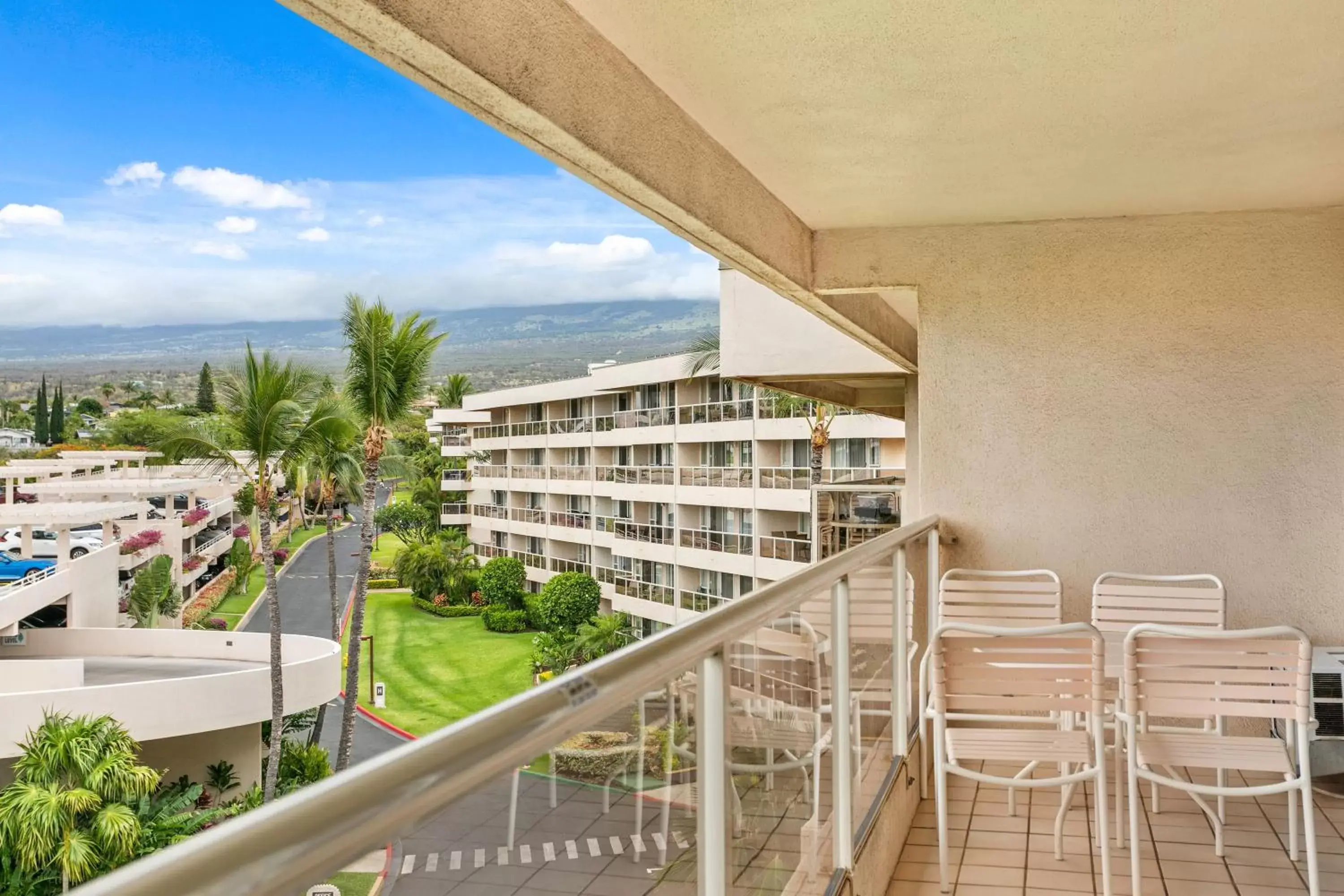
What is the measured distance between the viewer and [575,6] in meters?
2.60

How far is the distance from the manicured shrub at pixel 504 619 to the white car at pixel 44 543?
23.0 m

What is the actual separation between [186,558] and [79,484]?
35.3 ft

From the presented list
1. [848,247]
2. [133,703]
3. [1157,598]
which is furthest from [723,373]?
[133,703]

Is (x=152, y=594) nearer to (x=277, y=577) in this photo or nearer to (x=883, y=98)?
(x=277, y=577)

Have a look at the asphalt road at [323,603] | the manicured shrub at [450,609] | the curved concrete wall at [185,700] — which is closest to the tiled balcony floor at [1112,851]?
the curved concrete wall at [185,700]

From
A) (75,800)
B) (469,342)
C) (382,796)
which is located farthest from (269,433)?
(469,342)

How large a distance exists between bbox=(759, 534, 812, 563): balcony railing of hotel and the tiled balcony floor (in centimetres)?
3256

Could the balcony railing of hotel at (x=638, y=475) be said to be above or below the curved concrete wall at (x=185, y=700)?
above

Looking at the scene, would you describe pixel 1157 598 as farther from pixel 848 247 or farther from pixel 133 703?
pixel 133 703

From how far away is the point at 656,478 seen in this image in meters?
43.9

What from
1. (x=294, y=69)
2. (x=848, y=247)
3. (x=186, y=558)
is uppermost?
(x=294, y=69)

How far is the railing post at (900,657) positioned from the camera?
12.0ft

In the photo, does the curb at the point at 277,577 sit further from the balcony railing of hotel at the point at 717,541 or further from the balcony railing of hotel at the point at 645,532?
the balcony railing of hotel at the point at 717,541

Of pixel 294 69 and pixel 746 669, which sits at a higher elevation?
pixel 294 69
